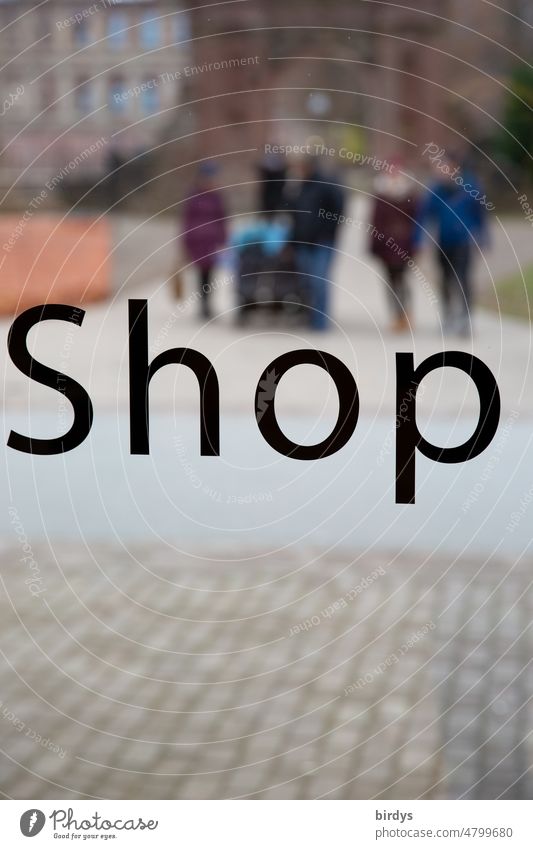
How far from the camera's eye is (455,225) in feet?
21.0

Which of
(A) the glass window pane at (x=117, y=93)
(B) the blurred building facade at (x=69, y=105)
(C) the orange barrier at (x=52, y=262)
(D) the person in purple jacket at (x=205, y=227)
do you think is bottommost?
(A) the glass window pane at (x=117, y=93)

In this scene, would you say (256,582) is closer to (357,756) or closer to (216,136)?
(357,756)

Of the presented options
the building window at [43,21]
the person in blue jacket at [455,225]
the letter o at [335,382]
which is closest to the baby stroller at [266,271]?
the person in blue jacket at [455,225]

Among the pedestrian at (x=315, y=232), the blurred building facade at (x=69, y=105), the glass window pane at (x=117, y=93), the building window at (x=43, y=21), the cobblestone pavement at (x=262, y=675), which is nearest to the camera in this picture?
the cobblestone pavement at (x=262, y=675)

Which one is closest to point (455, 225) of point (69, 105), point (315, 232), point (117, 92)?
point (315, 232)

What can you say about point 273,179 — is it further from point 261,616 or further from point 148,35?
point 261,616

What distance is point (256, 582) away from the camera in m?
3.22

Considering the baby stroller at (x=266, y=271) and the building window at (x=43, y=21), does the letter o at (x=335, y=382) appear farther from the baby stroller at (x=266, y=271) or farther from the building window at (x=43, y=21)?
the baby stroller at (x=266, y=271)

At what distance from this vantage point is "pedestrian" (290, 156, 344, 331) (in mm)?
6477

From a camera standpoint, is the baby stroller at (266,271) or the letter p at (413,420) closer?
the letter p at (413,420)

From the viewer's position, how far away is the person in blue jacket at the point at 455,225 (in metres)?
6.36

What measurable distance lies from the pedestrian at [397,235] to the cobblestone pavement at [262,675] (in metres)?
3.54

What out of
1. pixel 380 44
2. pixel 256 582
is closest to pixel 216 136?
pixel 380 44

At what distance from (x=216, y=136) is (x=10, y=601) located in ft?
20.6
